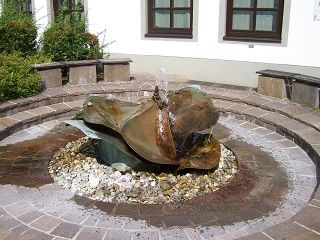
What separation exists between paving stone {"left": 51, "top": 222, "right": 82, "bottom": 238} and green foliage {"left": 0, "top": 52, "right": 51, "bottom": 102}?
4.05 m

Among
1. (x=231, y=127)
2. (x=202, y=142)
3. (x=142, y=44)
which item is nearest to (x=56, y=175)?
(x=202, y=142)

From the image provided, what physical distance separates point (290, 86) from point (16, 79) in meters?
5.31

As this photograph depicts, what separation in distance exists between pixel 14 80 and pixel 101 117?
11.0 feet

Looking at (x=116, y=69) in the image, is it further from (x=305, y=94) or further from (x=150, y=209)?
(x=150, y=209)

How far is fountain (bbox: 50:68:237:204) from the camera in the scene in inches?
174

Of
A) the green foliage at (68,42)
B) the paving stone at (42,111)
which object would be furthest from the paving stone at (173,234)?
the green foliage at (68,42)

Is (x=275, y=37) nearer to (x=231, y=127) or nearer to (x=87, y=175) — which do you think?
(x=231, y=127)

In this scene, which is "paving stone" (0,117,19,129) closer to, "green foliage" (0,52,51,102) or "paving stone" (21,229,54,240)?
"green foliage" (0,52,51,102)

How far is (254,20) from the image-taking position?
8.63 meters

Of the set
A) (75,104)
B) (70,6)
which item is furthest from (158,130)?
(70,6)

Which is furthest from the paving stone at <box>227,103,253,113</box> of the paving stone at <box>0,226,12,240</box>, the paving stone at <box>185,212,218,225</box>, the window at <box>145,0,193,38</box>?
the paving stone at <box>0,226,12,240</box>

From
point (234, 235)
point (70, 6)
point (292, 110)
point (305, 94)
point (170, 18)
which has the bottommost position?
point (234, 235)

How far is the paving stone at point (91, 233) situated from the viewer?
11.5ft

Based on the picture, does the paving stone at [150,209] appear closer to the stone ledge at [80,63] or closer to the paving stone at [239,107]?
the paving stone at [239,107]
